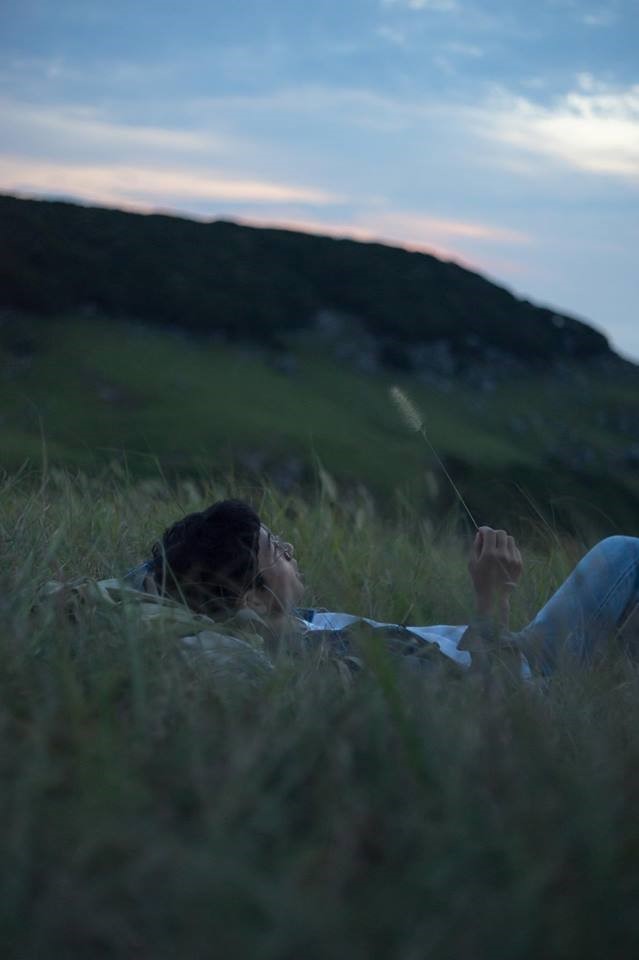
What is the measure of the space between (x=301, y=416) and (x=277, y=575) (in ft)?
63.0

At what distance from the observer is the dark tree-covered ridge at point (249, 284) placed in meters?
24.7

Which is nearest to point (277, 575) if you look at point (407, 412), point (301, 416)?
point (407, 412)

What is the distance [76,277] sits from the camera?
24891 millimetres

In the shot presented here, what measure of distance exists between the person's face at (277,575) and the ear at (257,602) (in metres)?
0.01

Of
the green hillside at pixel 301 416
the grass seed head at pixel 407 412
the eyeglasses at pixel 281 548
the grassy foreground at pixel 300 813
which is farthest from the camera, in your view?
the green hillside at pixel 301 416

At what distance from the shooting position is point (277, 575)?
287cm

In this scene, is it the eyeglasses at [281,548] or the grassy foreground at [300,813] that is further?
the eyeglasses at [281,548]

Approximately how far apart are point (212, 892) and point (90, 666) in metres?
0.83

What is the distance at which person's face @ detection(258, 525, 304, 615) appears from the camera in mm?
2854

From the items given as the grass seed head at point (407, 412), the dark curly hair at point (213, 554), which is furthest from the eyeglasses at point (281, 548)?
the grass seed head at point (407, 412)

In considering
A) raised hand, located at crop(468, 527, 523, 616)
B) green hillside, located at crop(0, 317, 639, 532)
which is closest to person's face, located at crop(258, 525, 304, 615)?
raised hand, located at crop(468, 527, 523, 616)

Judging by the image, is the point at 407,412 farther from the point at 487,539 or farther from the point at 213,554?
the point at 213,554

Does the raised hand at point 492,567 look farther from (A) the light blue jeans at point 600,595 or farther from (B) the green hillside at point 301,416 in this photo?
(B) the green hillside at point 301,416

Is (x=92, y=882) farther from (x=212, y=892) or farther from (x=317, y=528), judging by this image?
(x=317, y=528)
